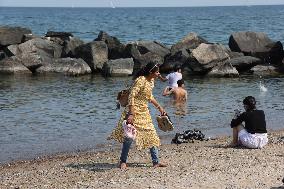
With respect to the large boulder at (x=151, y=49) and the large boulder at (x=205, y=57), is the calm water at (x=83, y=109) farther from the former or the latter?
the large boulder at (x=151, y=49)

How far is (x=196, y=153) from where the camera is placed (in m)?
12.2

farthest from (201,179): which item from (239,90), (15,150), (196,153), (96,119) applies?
(239,90)

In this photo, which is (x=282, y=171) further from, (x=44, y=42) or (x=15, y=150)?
(x=44, y=42)

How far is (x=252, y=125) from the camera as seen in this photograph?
12172mm

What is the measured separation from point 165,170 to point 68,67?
22.9 m

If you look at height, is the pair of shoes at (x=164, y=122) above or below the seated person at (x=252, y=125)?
above

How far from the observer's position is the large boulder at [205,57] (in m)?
31.7

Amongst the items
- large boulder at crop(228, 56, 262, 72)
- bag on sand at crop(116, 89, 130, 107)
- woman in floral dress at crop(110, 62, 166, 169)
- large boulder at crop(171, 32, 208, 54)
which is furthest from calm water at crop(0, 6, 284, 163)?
large boulder at crop(171, 32, 208, 54)

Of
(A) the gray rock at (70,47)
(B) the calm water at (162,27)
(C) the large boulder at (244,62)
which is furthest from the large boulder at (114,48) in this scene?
(B) the calm water at (162,27)

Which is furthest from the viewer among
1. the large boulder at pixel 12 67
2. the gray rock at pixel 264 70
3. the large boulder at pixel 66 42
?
the large boulder at pixel 66 42

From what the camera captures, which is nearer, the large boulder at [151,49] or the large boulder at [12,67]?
the large boulder at [12,67]

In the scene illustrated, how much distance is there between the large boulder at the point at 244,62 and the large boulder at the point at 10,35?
540 inches

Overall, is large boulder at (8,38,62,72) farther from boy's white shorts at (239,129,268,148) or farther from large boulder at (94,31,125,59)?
boy's white shorts at (239,129,268,148)

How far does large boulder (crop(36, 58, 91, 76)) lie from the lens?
107 ft
